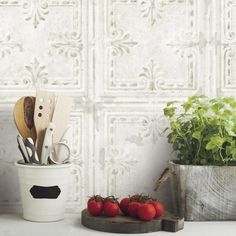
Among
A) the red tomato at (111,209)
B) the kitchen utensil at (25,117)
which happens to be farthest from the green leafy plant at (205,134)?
the kitchen utensil at (25,117)

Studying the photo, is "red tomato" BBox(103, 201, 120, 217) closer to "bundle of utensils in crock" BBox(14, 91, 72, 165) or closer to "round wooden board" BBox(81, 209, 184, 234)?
"round wooden board" BBox(81, 209, 184, 234)

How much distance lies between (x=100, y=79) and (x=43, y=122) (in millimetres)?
225

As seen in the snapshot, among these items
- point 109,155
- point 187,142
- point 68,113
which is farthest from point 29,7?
point 187,142

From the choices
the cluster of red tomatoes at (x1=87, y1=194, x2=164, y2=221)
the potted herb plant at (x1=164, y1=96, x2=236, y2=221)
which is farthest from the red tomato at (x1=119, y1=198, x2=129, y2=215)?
the potted herb plant at (x1=164, y1=96, x2=236, y2=221)

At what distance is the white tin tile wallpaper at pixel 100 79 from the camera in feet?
4.80

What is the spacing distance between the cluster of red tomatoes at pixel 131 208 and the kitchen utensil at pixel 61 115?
0.19m

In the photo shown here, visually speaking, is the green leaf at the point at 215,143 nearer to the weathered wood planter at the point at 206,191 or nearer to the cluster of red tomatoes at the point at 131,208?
the weathered wood planter at the point at 206,191

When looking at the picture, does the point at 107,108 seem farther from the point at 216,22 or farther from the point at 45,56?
the point at 216,22

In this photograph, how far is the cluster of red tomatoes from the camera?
3.99 feet

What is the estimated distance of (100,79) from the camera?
146 cm

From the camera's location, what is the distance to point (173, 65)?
4.85 ft

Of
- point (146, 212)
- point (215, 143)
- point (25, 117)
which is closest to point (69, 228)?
point (146, 212)

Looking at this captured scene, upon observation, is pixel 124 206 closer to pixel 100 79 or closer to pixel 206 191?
pixel 206 191

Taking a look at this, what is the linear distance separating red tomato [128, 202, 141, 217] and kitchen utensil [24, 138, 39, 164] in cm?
25
